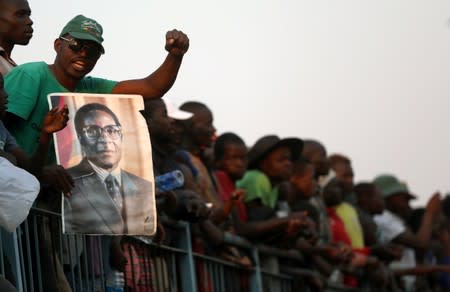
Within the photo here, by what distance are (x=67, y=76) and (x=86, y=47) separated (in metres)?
0.20

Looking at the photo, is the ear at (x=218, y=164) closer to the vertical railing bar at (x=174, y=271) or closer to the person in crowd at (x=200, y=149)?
the person in crowd at (x=200, y=149)

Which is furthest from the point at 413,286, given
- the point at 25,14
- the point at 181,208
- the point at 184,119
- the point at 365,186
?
the point at 25,14

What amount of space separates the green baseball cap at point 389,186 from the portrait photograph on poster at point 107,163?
10030mm

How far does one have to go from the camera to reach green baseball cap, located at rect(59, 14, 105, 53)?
29.7ft

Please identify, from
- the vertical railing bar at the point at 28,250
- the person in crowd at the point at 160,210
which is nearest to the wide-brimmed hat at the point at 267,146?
the person in crowd at the point at 160,210

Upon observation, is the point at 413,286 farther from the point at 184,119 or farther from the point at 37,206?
the point at 37,206

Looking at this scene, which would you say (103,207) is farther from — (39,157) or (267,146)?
(267,146)

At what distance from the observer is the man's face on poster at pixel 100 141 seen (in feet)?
29.0

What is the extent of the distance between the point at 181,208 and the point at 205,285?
1.23 metres

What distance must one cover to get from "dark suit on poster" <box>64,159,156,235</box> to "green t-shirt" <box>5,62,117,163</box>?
0.35 m

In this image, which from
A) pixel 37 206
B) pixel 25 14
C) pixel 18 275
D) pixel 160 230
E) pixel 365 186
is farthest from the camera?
pixel 365 186

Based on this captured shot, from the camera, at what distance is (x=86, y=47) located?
9117 millimetres

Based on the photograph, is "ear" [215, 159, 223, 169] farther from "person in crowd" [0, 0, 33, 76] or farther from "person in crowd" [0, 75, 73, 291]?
"person in crowd" [0, 75, 73, 291]

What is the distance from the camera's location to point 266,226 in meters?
13.0
